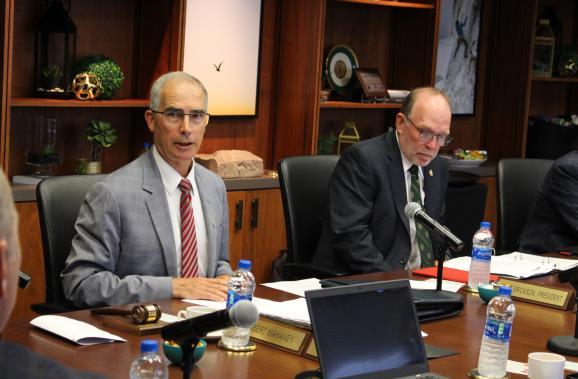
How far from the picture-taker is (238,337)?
2.41 metres

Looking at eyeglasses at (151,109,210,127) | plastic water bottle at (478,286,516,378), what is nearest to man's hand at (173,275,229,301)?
eyeglasses at (151,109,210,127)

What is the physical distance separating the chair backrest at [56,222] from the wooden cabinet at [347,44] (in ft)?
7.97

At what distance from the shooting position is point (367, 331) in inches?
86.3

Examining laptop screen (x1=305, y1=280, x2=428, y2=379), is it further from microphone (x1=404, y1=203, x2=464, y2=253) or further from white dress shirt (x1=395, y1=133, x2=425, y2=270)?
white dress shirt (x1=395, y1=133, x2=425, y2=270)

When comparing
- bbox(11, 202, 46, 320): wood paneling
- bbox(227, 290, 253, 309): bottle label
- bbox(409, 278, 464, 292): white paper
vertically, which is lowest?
bbox(11, 202, 46, 320): wood paneling

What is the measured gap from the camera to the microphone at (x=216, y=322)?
145 centimetres

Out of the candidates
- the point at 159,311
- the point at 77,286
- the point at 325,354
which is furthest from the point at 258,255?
the point at 325,354

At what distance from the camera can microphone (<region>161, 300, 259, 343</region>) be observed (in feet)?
4.76

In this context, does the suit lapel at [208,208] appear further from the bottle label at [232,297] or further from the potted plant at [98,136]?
the potted plant at [98,136]

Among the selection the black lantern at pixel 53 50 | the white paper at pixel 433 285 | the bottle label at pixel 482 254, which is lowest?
the white paper at pixel 433 285

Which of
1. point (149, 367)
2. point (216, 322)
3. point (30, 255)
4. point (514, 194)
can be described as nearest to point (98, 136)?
point (30, 255)

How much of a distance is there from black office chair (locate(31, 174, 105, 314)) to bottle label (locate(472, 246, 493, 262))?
1269 millimetres

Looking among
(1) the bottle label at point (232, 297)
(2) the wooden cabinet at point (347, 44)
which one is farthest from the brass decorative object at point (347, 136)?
(1) the bottle label at point (232, 297)

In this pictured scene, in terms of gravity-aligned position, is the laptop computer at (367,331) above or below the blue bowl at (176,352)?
above
